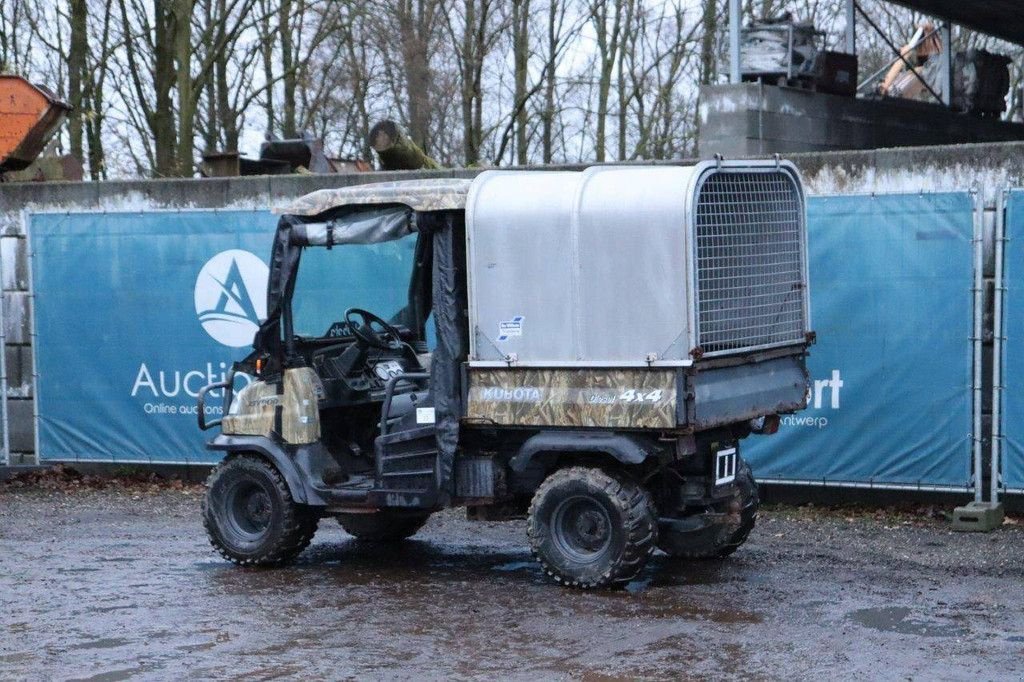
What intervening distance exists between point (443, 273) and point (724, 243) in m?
1.61

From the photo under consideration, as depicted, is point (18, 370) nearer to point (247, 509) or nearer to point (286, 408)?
point (247, 509)

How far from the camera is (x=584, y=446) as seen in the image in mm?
8172

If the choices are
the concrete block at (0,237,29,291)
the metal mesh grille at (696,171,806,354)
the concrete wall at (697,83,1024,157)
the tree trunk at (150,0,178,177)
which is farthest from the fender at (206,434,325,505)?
the tree trunk at (150,0,178,177)

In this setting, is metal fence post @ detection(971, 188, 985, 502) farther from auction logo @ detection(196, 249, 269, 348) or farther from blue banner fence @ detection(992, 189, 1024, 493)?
auction logo @ detection(196, 249, 269, 348)

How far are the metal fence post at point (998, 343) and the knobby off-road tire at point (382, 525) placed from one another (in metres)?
3.88

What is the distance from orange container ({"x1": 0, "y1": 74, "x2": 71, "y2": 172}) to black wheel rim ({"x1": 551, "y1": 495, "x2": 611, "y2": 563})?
7870 millimetres

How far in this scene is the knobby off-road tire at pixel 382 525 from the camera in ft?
32.0

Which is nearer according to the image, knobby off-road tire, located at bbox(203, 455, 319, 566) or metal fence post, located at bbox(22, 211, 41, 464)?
knobby off-road tire, located at bbox(203, 455, 319, 566)

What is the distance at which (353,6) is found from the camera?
2517 centimetres

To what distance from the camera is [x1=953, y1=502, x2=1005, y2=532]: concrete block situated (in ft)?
32.4

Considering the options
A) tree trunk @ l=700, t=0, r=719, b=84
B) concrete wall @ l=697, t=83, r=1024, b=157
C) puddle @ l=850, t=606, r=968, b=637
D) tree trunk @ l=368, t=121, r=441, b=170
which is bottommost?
puddle @ l=850, t=606, r=968, b=637

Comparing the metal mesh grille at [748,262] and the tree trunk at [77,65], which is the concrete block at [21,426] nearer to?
the metal mesh grille at [748,262]

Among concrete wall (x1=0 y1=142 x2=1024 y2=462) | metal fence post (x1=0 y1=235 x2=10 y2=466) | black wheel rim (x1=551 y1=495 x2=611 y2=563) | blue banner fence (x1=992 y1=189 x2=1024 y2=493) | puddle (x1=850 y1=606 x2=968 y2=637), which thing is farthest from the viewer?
metal fence post (x1=0 y1=235 x2=10 y2=466)

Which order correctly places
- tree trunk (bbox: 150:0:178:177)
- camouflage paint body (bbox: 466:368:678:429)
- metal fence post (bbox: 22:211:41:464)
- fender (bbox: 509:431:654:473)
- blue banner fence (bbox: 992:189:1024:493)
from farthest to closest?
tree trunk (bbox: 150:0:178:177) < metal fence post (bbox: 22:211:41:464) < blue banner fence (bbox: 992:189:1024:493) < fender (bbox: 509:431:654:473) < camouflage paint body (bbox: 466:368:678:429)
